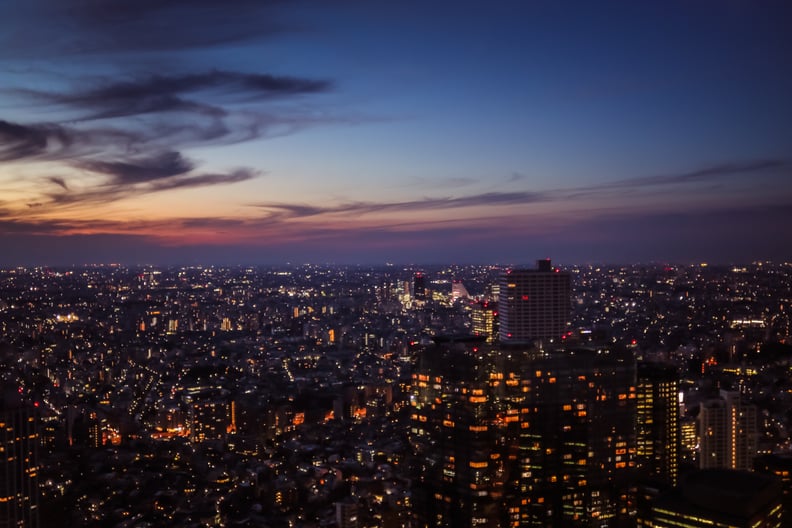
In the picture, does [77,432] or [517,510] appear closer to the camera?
[517,510]

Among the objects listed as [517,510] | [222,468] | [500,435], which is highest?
[500,435]

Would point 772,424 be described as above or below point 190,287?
below

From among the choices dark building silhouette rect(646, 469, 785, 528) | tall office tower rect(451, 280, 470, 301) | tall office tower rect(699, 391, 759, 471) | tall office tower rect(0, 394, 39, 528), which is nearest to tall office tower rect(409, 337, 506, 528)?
dark building silhouette rect(646, 469, 785, 528)

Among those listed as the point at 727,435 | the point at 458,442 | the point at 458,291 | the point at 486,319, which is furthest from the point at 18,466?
the point at 458,291

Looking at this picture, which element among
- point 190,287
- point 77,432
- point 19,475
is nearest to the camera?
point 19,475

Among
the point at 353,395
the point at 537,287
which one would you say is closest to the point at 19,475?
the point at 353,395

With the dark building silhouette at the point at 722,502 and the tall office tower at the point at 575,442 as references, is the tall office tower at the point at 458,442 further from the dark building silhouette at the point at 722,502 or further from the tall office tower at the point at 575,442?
the dark building silhouette at the point at 722,502

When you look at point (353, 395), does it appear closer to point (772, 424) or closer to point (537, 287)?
point (537, 287)
